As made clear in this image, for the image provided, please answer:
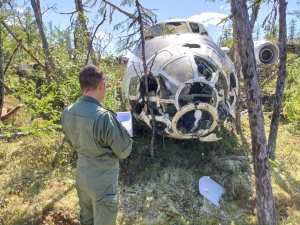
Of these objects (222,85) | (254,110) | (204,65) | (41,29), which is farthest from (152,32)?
(41,29)

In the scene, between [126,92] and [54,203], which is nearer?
[54,203]

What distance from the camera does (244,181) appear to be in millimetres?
4555

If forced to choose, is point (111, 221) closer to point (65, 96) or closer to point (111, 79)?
point (65, 96)

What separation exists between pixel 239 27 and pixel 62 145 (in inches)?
164

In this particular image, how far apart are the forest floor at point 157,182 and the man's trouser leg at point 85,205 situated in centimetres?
80

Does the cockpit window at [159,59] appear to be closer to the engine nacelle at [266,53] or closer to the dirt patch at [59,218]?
the dirt patch at [59,218]

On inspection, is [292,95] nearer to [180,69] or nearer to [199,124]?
[199,124]

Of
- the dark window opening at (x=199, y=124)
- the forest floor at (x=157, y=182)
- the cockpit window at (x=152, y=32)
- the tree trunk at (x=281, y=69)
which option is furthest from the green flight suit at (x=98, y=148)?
the tree trunk at (x=281, y=69)

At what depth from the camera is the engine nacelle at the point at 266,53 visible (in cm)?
843

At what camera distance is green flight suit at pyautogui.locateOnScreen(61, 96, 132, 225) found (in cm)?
231

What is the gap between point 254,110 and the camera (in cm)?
334

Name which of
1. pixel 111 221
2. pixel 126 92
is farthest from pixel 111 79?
pixel 111 221

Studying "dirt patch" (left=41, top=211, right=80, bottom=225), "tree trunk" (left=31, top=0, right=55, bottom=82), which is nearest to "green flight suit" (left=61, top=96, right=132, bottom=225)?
"dirt patch" (left=41, top=211, right=80, bottom=225)

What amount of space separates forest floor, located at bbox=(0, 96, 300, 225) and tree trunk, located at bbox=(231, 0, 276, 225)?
44 centimetres
